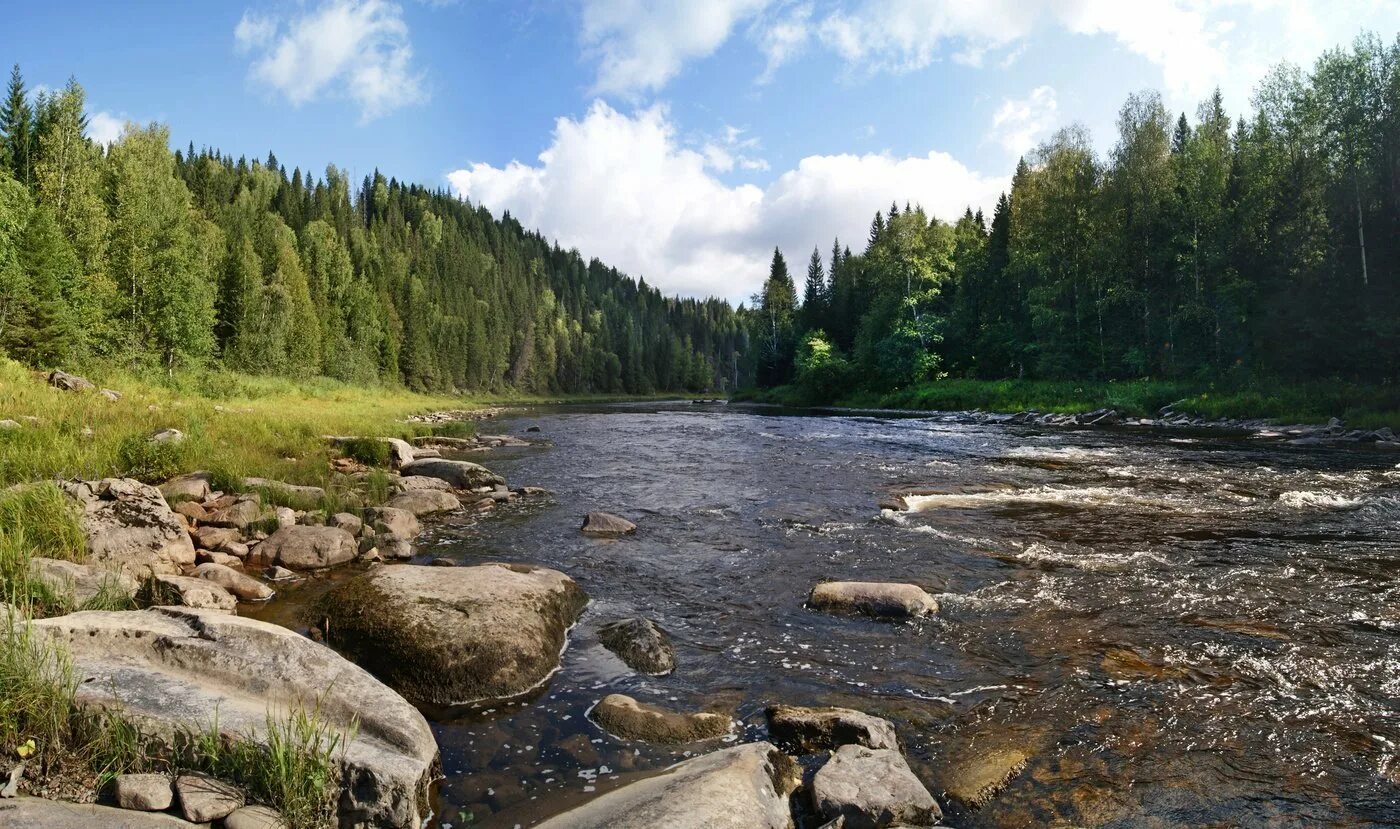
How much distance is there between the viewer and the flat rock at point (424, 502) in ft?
45.2

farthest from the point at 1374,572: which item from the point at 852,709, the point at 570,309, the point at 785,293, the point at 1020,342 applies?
the point at 570,309

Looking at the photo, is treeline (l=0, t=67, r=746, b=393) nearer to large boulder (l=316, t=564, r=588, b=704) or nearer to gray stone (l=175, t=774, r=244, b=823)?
large boulder (l=316, t=564, r=588, b=704)

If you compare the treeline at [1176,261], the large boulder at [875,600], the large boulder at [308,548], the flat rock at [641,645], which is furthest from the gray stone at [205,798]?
the treeline at [1176,261]

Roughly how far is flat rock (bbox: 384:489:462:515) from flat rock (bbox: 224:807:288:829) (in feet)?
33.5

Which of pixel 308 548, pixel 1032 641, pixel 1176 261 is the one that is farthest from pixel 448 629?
pixel 1176 261

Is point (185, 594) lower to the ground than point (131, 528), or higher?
lower

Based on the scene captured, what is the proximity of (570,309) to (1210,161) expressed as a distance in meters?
139

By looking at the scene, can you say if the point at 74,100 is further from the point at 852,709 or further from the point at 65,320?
the point at 852,709

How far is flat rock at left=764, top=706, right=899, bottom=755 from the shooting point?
17.2ft

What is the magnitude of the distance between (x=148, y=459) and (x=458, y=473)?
6033 millimetres

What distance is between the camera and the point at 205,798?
377 cm

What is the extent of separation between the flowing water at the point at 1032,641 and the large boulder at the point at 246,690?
482 millimetres

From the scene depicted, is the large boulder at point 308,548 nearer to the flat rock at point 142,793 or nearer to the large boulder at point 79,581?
the large boulder at point 79,581

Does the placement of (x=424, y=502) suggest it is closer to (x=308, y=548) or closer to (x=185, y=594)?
(x=308, y=548)
